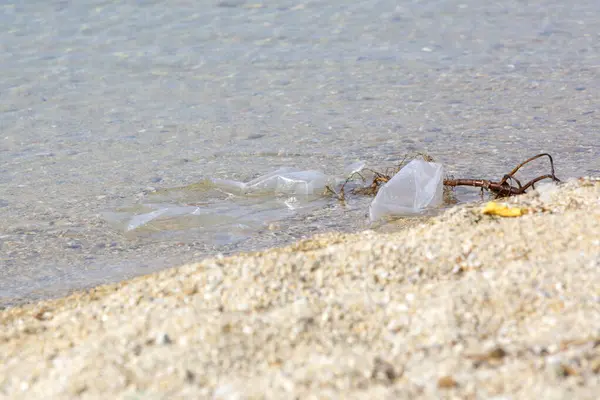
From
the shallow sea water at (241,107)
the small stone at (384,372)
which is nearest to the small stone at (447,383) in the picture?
the small stone at (384,372)

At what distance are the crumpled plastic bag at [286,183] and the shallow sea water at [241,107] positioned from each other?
0.16 m

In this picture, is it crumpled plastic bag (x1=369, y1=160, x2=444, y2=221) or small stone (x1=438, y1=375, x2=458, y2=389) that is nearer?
small stone (x1=438, y1=375, x2=458, y2=389)

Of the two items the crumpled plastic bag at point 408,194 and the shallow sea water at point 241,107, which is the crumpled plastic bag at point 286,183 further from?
the crumpled plastic bag at point 408,194

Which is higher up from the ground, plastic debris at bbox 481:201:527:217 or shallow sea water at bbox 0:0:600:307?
plastic debris at bbox 481:201:527:217

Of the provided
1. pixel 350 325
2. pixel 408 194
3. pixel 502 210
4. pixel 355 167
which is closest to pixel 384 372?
pixel 350 325

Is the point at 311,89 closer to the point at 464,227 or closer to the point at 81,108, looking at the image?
the point at 81,108

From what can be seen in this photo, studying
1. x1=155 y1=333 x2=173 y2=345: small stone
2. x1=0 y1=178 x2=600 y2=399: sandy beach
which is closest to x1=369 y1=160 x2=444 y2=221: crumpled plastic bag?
x1=0 y1=178 x2=600 y2=399: sandy beach

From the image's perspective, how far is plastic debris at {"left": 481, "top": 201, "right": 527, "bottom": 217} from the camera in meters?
3.61

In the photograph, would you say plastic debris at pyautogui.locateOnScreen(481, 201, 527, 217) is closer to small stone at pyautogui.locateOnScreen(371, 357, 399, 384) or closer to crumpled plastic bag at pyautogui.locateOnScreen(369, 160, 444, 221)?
crumpled plastic bag at pyautogui.locateOnScreen(369, 160, 444, 221)

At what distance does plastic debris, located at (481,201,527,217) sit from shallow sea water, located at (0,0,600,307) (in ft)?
3.29

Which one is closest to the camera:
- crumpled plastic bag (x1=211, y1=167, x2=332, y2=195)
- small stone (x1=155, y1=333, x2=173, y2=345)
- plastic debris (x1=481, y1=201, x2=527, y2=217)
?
small stone (x1=155, y1=333, x2=173, y2=345)

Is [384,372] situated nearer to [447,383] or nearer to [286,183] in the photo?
[447,383]

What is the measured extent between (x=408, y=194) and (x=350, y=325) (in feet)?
6.93

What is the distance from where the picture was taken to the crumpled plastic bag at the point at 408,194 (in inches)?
181
